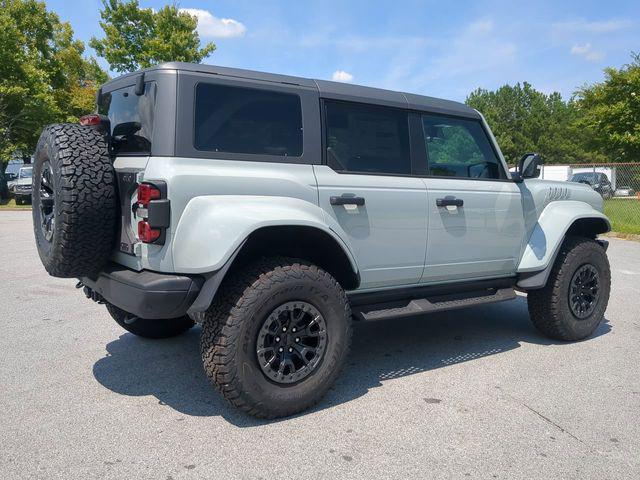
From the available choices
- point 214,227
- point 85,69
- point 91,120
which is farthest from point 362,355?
point 85,69

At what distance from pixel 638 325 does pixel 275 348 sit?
170 inches

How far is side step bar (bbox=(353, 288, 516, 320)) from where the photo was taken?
3.87 m

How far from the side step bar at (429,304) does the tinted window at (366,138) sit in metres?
1.01

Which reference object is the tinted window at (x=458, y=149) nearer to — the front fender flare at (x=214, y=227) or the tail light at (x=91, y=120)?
the front fender flare at (x=214, y=227)

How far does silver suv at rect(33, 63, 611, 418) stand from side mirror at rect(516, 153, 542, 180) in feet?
1.21

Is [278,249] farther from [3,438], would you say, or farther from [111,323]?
[111,323]

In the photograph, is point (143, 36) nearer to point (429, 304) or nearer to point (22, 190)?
point (22, 190)

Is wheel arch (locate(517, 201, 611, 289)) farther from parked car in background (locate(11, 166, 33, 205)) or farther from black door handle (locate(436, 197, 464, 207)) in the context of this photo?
parked car in background (locate(11, 166, 33, 205))

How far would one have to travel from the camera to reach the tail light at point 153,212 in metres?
2.89

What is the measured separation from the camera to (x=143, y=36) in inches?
958

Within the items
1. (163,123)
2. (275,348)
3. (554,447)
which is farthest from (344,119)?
(554,447)

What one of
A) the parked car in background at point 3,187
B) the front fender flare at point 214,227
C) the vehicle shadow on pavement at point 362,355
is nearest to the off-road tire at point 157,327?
the vehicle shadow on pavement at point 362,355

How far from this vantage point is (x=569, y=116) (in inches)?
2376

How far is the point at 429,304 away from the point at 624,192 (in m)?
16.3
